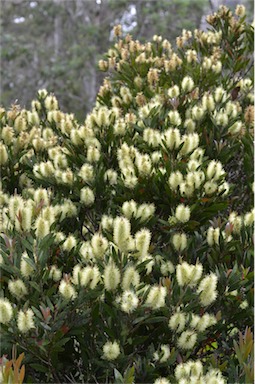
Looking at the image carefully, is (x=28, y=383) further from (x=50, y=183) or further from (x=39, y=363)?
(x=50, y=183)

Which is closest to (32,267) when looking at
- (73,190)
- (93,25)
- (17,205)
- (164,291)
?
(17,205)

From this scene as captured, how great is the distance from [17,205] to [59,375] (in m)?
0.62

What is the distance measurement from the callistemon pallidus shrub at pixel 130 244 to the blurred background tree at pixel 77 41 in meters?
11.1

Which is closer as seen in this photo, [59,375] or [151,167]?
[59,375]

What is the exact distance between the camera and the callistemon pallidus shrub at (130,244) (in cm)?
184

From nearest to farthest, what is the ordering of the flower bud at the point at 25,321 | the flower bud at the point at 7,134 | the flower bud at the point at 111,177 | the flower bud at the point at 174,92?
the flower bud at the point at 25,321 → the flower bud at the point at 111,177 → the flower bud at the point at 7,134 → the flower bud at the point at 174,92

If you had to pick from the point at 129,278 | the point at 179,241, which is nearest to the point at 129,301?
the point at 129,278

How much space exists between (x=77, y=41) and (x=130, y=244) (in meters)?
16.3

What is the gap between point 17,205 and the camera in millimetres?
2068

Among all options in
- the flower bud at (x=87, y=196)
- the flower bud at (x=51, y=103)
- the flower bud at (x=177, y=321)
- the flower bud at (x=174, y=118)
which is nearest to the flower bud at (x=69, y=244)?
the flower bud at (x=87, y=196)

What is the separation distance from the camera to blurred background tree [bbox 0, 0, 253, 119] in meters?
14.9

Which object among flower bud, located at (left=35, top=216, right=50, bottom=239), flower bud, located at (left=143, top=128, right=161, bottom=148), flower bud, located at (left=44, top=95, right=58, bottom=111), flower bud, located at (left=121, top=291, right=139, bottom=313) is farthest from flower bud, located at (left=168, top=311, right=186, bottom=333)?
flower bud, located at (left=44, top=95, right=58, bottom=111)

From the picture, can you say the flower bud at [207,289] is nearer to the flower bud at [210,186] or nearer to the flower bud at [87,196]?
the flower bud at [210,186]

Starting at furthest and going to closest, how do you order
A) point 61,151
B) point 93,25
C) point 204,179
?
point 93,25
point 61,151
point 204,179
